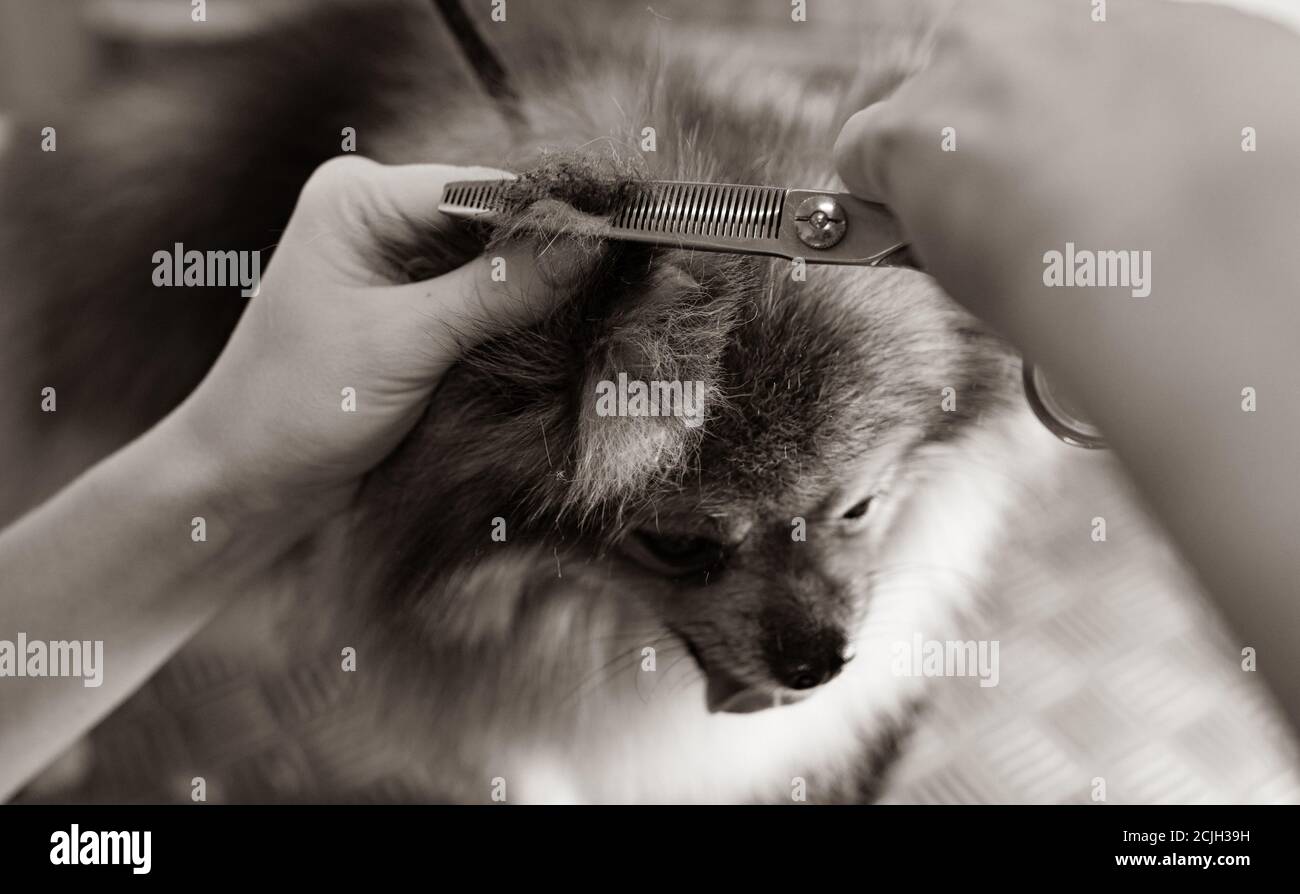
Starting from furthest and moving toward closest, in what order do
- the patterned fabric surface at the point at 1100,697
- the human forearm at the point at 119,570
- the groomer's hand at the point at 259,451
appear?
the patterned fabric surface at the point at 1100,697
the human forearm at the point at 119,570
the groomer's hand at the point at 259,451

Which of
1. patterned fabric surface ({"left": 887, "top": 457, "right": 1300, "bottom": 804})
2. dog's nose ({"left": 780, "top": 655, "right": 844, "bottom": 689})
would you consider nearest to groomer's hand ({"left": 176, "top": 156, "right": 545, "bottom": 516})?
dog's nose ({"left": 780, "top": 655, "right": 844, "bottom": 689})

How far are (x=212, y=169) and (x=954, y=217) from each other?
0.84 meters

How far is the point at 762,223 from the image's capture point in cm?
60

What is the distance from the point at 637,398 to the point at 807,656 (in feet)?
1.18

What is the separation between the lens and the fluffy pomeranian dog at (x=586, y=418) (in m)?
0.67

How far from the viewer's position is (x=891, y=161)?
48 centimetres

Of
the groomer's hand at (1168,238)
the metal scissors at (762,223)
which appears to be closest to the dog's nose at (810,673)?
the metal scissors at (762,223)

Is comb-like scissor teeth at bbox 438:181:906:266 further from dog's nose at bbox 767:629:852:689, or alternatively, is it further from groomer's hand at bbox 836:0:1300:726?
dog's nose at bbox 767:629:852:689

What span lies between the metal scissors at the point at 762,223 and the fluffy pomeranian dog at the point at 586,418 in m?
0.02

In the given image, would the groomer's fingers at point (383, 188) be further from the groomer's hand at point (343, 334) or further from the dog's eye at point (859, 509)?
the dog's eye at point (859, 509)
